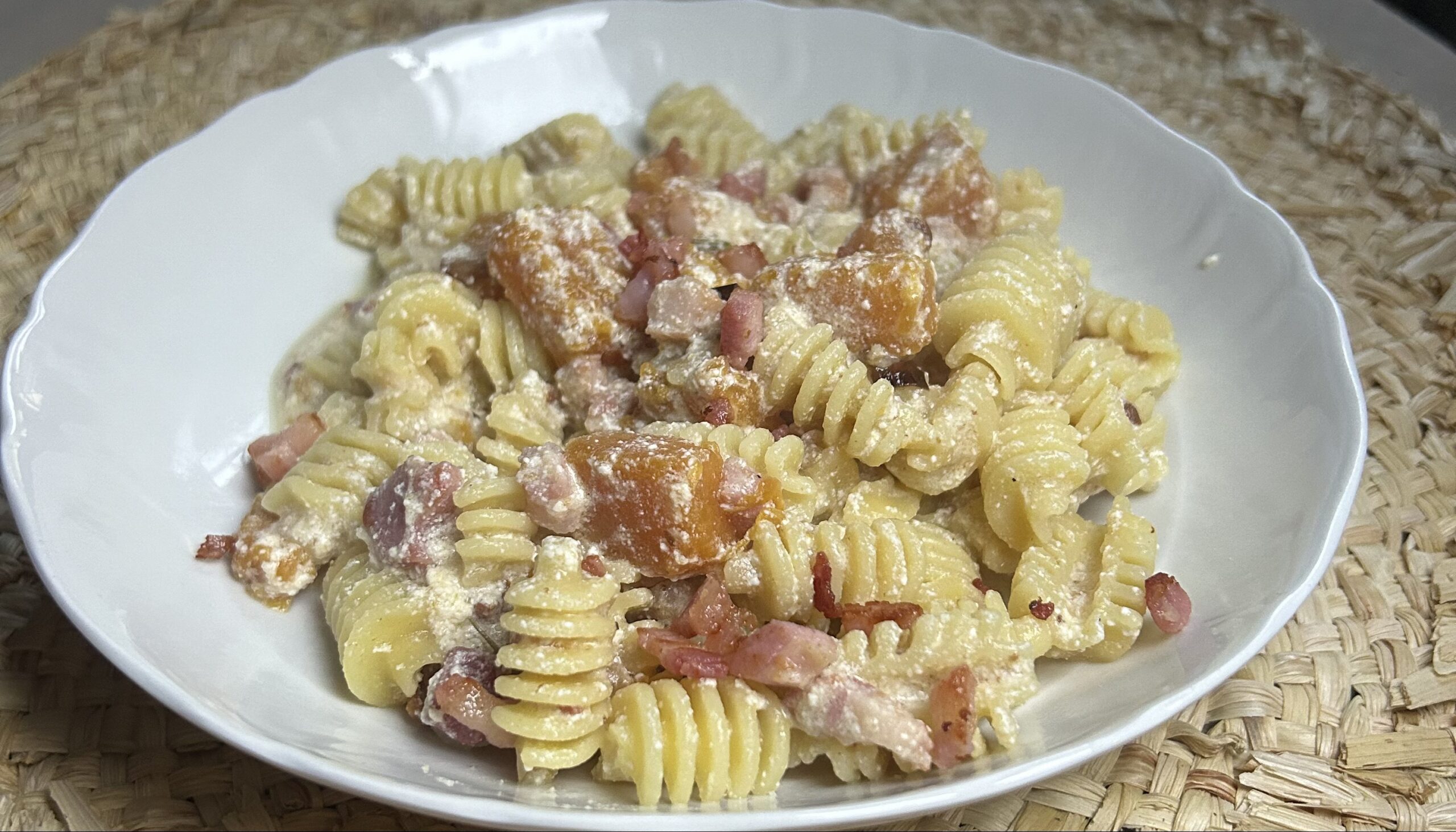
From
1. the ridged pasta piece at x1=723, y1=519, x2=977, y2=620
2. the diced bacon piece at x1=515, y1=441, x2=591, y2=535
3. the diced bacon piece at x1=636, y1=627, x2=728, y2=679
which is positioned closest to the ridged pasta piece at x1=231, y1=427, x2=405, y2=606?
the diced bacon piece at x1=515, y1=441, x2=591, y2=535

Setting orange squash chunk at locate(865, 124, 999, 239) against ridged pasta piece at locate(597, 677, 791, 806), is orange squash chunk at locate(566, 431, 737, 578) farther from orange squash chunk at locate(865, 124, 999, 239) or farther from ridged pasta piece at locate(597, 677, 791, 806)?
orange squash chunk at locate(865, 124, 999, 239)

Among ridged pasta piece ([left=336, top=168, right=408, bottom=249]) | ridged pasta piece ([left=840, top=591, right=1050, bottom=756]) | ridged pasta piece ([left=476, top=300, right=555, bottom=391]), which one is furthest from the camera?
ridged pasta piece ([left=336, top=168, right=408, bottom=249])

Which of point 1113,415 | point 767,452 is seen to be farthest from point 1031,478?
point 767,452

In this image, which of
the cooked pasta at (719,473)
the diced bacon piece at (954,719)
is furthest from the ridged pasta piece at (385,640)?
the diced bacon piece at (954,719)

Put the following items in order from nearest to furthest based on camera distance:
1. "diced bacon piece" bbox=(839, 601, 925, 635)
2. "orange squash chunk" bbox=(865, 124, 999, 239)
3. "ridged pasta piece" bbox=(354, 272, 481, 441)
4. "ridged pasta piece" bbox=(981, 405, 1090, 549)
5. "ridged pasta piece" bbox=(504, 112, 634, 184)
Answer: "diced bacon piece" bbox=(839, 601, 925, 635), "ridged pasta piece" bbox=(981, 405, 1090, 549), "ridged pasta piece" bbox=(354, 272, 481, 441), "orange squash chunk" bbox=(865, 124, 999, 239), "ridged pasta piece" bbox=(504, 112, 634, 184)

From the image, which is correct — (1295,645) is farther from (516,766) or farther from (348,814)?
(348,814)

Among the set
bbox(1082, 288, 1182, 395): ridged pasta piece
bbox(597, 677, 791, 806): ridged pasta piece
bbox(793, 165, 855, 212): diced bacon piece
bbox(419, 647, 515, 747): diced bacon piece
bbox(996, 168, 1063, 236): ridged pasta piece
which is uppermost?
bbox(996, 168, 1063, 236): ridged pasta piece

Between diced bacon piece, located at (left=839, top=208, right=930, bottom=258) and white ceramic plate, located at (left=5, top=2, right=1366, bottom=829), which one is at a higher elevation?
diced bacon piece, located at (left=839, top=208, right=930, bottom=258)
